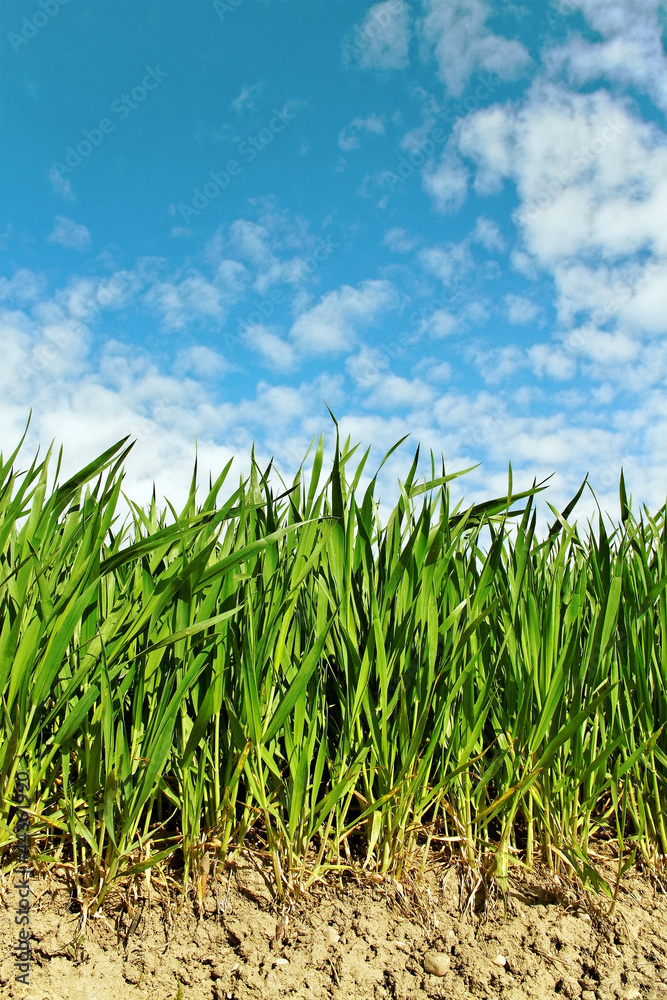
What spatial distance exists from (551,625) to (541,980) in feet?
2.33

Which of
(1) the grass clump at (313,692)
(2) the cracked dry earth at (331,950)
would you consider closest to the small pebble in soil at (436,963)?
(2) the cracked dry earth at (331,950)

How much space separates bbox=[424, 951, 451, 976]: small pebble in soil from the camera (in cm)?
129

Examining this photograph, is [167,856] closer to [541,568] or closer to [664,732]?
[541,568]

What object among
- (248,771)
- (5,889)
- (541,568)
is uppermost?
(541,568)

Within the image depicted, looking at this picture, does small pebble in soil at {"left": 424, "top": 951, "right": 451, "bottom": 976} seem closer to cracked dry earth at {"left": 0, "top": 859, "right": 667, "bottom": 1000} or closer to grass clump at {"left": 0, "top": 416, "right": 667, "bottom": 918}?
cracked dry earth at {"left": 0, "top": 859, "right": 667, "bottom": 1000}

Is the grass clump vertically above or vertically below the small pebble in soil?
above

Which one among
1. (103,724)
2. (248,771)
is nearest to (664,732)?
(248,771)

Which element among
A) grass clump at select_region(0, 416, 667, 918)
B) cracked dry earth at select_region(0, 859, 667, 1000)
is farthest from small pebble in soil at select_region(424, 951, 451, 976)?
grass clump at select_region(0, 416, 667, 918)

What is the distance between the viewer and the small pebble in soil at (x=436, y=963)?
4.23 feet

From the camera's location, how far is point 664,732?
171 cm

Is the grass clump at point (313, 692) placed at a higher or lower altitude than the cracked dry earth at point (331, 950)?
higher

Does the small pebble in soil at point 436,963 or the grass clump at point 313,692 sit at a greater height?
the grass clump at point 313,692

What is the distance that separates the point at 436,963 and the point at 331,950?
212 mm

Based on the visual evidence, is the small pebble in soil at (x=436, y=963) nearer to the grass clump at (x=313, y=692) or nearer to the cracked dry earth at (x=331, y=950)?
the cracked dry earth at (x=331, y=950)
